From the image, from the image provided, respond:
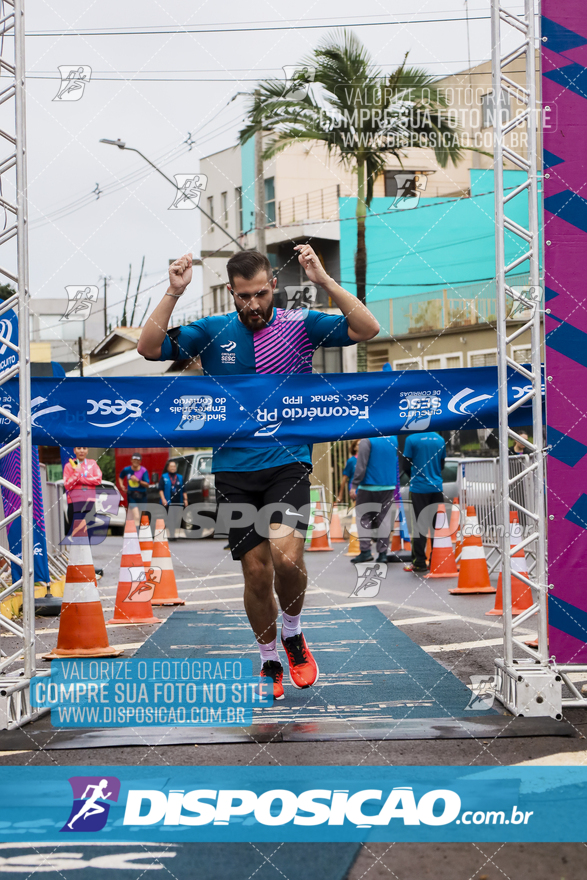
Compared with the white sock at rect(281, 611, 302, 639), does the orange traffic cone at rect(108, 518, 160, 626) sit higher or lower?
lower

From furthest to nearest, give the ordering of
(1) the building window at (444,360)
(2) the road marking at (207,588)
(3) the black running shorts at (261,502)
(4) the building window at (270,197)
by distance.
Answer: (4) the building window at (270,197)
(1) the building window at (444,360)
(2) the road marking at (207,588)
(3) the black running shorts at (261,502)

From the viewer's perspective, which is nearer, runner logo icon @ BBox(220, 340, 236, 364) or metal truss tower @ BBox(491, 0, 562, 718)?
metal truss tower @ BBox(491, 0, 562, 718)

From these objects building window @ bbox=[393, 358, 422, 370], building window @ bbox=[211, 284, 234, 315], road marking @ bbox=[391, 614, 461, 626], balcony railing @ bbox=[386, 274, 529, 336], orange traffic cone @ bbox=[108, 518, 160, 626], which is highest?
building window @ bbox=[211, 284, 234, 315]

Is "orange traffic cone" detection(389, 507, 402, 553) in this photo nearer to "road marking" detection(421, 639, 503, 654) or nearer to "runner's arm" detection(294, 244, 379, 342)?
"road marking" detection(421, 639, 503, 654)

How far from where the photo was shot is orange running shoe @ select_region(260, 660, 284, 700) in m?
5.04

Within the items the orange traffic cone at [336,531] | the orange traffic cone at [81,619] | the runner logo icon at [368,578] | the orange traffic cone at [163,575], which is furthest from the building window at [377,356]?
the orange traffic cone at [81,619]

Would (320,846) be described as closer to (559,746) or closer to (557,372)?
(559,746)

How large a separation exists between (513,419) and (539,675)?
4.84 ft

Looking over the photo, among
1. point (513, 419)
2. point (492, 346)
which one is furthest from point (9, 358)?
point (492, 346)

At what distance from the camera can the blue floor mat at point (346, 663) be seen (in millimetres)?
4750

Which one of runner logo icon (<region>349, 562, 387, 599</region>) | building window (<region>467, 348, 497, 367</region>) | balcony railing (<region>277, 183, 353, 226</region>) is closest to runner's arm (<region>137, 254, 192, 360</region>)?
runner logo icon (<region>349, 562, 387, 599</region>)

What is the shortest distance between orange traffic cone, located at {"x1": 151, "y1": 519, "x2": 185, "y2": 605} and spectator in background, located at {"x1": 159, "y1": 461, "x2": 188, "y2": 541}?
9.71 meters

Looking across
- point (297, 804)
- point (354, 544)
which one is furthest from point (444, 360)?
point (297, 804)

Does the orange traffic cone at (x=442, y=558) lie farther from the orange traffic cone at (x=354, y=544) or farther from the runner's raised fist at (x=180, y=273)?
the runner's raised fist at (x=180, y=273)
